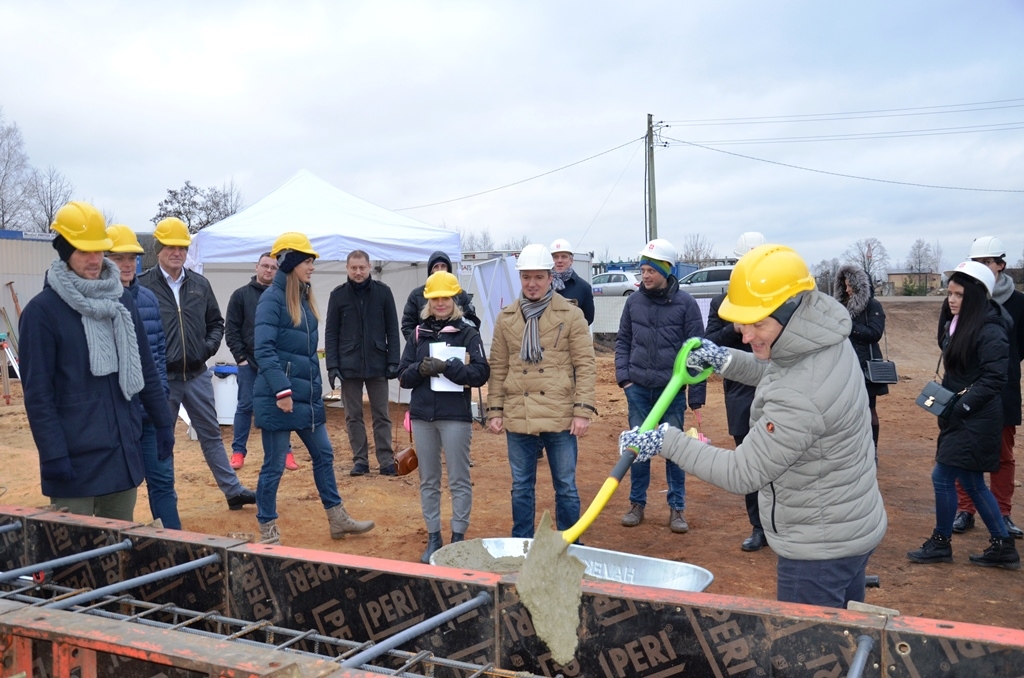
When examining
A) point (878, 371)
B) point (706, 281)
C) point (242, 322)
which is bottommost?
point (878, 371)

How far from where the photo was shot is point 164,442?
13.7ft

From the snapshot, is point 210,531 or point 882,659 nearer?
point 882,659

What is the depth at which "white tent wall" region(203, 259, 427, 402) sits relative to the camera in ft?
32.8

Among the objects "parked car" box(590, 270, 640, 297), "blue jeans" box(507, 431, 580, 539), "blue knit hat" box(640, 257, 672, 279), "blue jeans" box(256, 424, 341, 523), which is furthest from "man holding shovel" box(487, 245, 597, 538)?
"parked car" box(590, 270, 640, 297)

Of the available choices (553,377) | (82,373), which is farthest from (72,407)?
(553,377)

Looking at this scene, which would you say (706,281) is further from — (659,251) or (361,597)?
(361,597)

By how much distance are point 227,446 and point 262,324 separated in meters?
4.21

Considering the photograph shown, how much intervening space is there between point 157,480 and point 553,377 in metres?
2.31

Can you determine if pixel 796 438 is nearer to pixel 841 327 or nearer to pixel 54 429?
pixel 841 327

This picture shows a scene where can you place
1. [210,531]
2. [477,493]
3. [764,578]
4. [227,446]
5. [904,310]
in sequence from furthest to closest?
[904,310]
[227,446]
[477,493]
[210,531]
[764,578]

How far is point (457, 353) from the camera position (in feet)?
15.4

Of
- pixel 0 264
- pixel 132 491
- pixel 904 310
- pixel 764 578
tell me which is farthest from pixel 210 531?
Result: pixel 904 310

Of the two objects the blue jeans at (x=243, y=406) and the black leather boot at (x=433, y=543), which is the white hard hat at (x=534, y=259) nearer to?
the black leather boot at (x=433, y=543)

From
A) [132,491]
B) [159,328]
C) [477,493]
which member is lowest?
[477,493]
